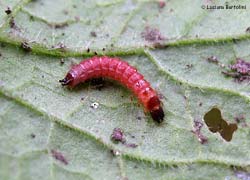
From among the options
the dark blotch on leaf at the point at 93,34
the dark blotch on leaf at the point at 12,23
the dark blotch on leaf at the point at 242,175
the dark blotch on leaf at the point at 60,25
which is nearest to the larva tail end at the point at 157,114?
the dark blotch on leaf at the point at 242,175

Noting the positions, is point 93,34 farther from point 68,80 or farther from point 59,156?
point 59,156

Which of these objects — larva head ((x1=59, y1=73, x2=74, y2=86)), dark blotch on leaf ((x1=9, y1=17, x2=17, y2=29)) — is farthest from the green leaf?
larva head ((x1=59, y1=73, x2=74, y2=86))

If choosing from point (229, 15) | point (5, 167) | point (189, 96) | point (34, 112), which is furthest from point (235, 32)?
point (5, 167)

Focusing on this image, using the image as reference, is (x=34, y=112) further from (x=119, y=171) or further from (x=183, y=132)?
(x=183, y=132)

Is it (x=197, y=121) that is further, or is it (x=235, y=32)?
(x=235, y=32)

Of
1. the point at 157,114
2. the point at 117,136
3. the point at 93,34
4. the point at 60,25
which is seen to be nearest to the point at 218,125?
the point at 157,114

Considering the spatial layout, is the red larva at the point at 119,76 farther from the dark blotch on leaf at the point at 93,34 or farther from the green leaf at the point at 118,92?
the dark blotch on leaf at the point at 93,34

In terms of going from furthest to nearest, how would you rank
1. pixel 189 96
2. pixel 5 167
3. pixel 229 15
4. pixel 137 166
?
pixel 229 15 → pixel 189 96 → pixel 137 166 → pixel 5 167
